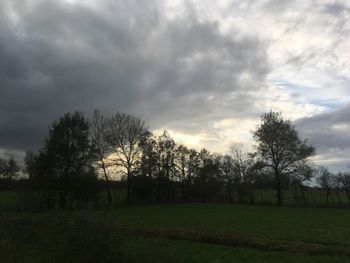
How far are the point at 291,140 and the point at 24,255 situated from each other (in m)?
58.3

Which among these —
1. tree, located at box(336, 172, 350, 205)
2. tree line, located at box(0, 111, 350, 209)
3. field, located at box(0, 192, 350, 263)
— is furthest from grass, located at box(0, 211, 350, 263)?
tree, located at box(336, 172, 350, 205)

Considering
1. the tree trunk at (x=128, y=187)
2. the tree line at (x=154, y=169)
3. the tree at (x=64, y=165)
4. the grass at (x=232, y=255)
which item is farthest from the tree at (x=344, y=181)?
the grass at (x=232, y=255)

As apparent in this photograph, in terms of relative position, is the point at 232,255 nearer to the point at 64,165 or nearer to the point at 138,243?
the point at 138,243

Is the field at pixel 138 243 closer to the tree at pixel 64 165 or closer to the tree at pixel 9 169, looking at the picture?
the tree at pixel 64 165

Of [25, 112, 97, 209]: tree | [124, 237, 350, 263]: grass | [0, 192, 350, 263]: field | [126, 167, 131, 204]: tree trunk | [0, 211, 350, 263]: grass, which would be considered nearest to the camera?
[0, 211, 350, 263]: grass

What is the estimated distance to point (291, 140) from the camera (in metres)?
69.1

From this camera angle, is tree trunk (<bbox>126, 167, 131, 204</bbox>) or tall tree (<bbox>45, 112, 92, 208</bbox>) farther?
tree trunk (<bbox>126, 167, 131, 204</bbox>)

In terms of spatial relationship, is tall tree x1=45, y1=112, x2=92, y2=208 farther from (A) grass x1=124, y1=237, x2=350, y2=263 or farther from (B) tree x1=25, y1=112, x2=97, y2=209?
(A) grass x1=124, y1=237, x2=350, y2=263

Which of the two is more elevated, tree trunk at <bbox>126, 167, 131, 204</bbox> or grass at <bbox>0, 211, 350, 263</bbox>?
tree trunk at <bbox>126, 167, 131, 204</bbox>

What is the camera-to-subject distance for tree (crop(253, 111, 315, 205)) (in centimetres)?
6825

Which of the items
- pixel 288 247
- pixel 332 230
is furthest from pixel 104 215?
pixel 332 230

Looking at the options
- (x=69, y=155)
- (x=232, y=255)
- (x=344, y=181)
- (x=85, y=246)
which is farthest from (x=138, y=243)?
(x=344, y=181)

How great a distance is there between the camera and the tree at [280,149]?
6825cm

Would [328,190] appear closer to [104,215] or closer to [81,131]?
[81,131]
